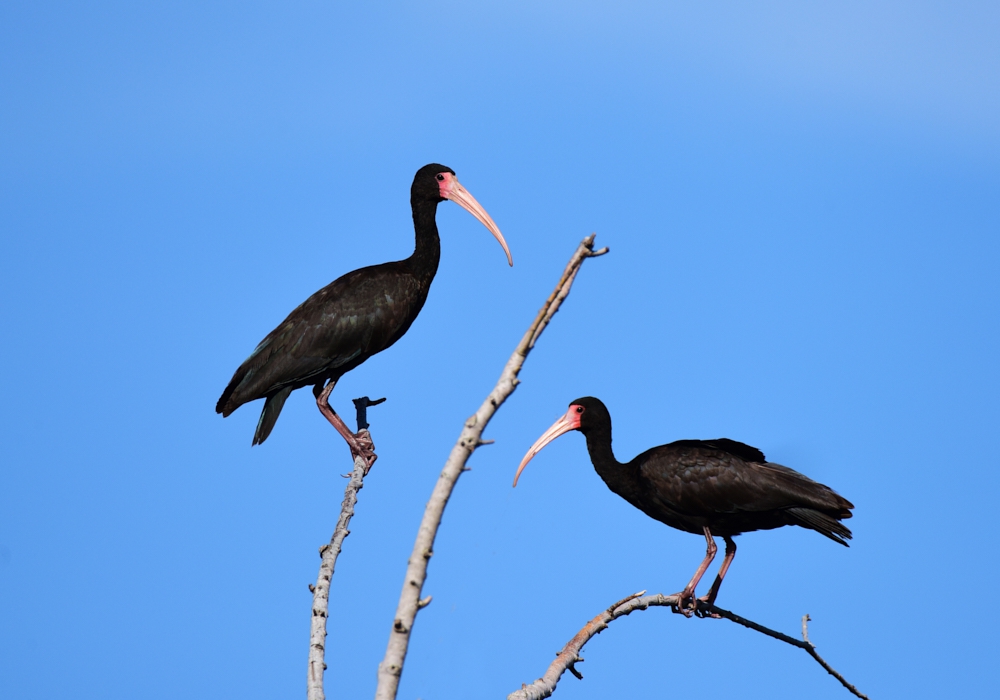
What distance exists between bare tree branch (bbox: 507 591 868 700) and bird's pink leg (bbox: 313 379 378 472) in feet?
8.93

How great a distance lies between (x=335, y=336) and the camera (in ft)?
29.2

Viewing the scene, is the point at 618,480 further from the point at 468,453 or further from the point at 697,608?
the point at 468,453

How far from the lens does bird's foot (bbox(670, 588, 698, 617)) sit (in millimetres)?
7880

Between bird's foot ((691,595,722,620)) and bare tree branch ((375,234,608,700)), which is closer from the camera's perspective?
bare tree branch ((375,234,608,700))

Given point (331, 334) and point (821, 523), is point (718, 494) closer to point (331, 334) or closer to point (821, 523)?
point (821, 523)

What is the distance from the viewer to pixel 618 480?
8.77 metres

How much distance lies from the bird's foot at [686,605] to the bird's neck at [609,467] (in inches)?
42.9

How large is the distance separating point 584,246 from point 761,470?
5.27 meters

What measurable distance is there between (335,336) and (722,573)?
12.6ft

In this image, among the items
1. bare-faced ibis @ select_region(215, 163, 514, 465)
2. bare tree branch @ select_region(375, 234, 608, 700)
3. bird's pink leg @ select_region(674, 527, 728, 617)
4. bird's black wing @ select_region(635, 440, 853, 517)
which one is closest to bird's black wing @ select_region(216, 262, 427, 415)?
bare-faced ibis @ select_region(215, 163, 514, 465)

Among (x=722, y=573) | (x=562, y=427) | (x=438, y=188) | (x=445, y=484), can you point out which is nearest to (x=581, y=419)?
(x=562, y=427)

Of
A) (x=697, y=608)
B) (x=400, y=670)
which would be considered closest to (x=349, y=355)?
(x=697, y=608)

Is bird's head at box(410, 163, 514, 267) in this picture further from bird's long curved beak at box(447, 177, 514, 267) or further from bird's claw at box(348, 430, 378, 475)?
bird's claw at box(348, 430, 378, 475)

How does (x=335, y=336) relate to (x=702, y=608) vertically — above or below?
above
